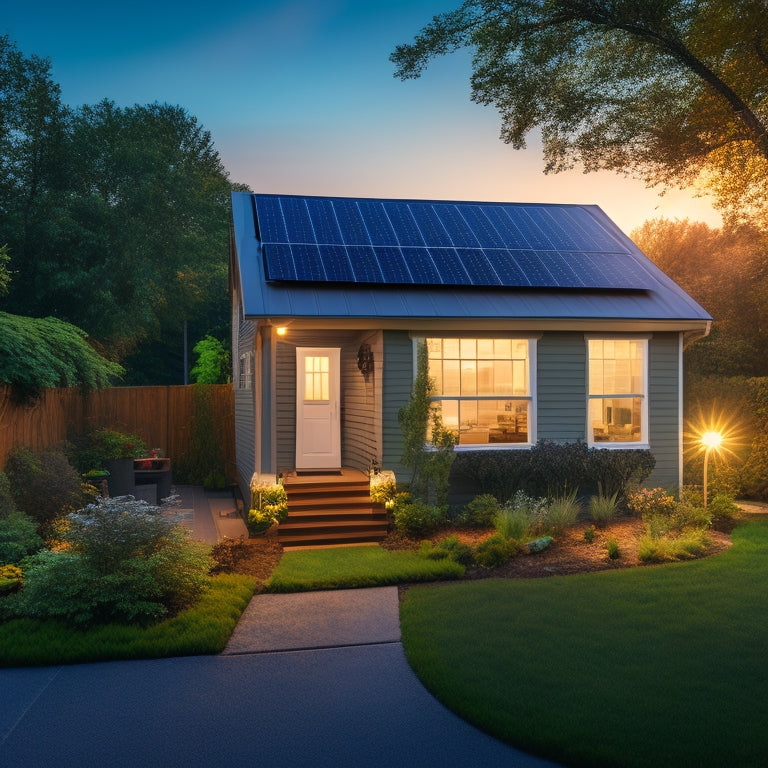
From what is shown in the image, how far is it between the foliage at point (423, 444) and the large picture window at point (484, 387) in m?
A: 1.00

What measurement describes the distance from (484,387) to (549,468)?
5.53 ft

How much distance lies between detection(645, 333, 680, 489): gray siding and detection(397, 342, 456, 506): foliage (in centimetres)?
352

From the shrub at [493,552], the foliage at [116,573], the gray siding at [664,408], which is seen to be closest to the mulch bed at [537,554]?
the shrub at [493,552]

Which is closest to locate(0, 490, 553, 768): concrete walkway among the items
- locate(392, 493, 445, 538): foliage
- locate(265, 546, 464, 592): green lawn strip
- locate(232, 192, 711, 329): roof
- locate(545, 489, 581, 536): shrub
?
locate(265, 546, 464, 592): green lawn strip

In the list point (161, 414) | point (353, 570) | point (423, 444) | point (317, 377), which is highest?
point (317, 377)

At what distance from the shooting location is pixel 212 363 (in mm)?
32562

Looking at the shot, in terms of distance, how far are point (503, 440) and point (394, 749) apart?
25.4 feet

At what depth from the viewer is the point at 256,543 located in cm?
976

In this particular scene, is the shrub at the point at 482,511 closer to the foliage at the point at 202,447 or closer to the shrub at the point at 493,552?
the shrub at the point at 493,552

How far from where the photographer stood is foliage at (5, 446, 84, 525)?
9.30 metres

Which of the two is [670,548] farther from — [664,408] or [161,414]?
[161,414]

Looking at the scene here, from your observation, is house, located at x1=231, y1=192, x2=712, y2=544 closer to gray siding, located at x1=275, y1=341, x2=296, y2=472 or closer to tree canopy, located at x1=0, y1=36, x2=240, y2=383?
gray siding, located at x1=275, y1=341, x2=296, y2=472

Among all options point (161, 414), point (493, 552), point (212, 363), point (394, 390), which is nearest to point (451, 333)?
point (394, 390)

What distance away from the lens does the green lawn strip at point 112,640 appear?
5.64 m
